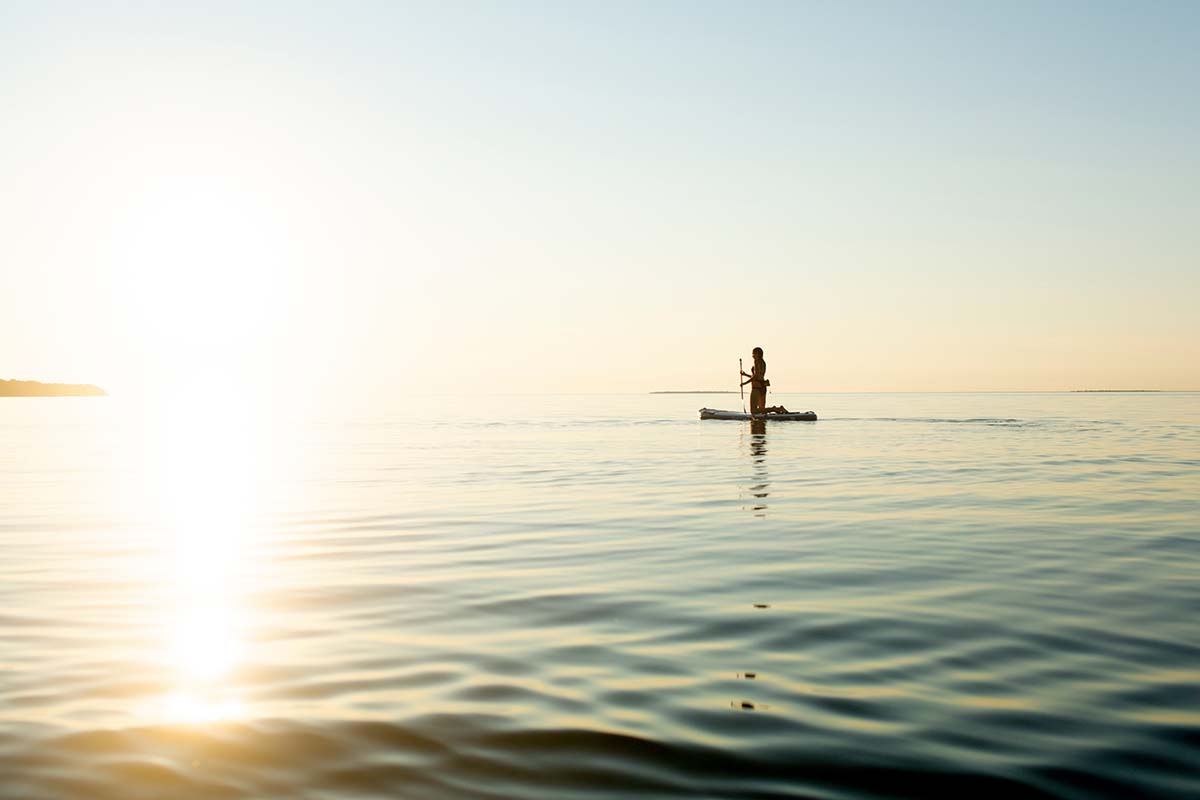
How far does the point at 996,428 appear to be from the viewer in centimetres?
4650

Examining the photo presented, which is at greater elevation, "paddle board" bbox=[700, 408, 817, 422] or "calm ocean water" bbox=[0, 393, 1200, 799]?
"paddle board" bbox=[700, 408, 817, 422]

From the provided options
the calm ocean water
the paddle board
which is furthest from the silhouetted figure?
the calm ocean water

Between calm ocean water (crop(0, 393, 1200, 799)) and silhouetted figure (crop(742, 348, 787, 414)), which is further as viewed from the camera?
silhouetted figure (crop(742, 348, 787, 414))

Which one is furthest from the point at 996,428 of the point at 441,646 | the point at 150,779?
the point at 150,779

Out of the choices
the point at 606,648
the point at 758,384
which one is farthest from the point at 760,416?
the point at 606,648

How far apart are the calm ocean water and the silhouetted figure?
29.7m

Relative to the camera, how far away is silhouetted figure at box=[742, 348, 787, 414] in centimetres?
4731

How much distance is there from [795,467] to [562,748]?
20.4m

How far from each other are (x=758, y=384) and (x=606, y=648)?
42.4 metres

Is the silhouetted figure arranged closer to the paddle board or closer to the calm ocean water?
the paddle board

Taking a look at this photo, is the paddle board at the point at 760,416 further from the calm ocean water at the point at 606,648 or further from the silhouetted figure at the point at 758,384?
the calm ocean water at the point at 606,648

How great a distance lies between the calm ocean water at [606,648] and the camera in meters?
4.84

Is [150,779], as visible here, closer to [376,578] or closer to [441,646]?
[441,646]

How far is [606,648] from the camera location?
7258mm
